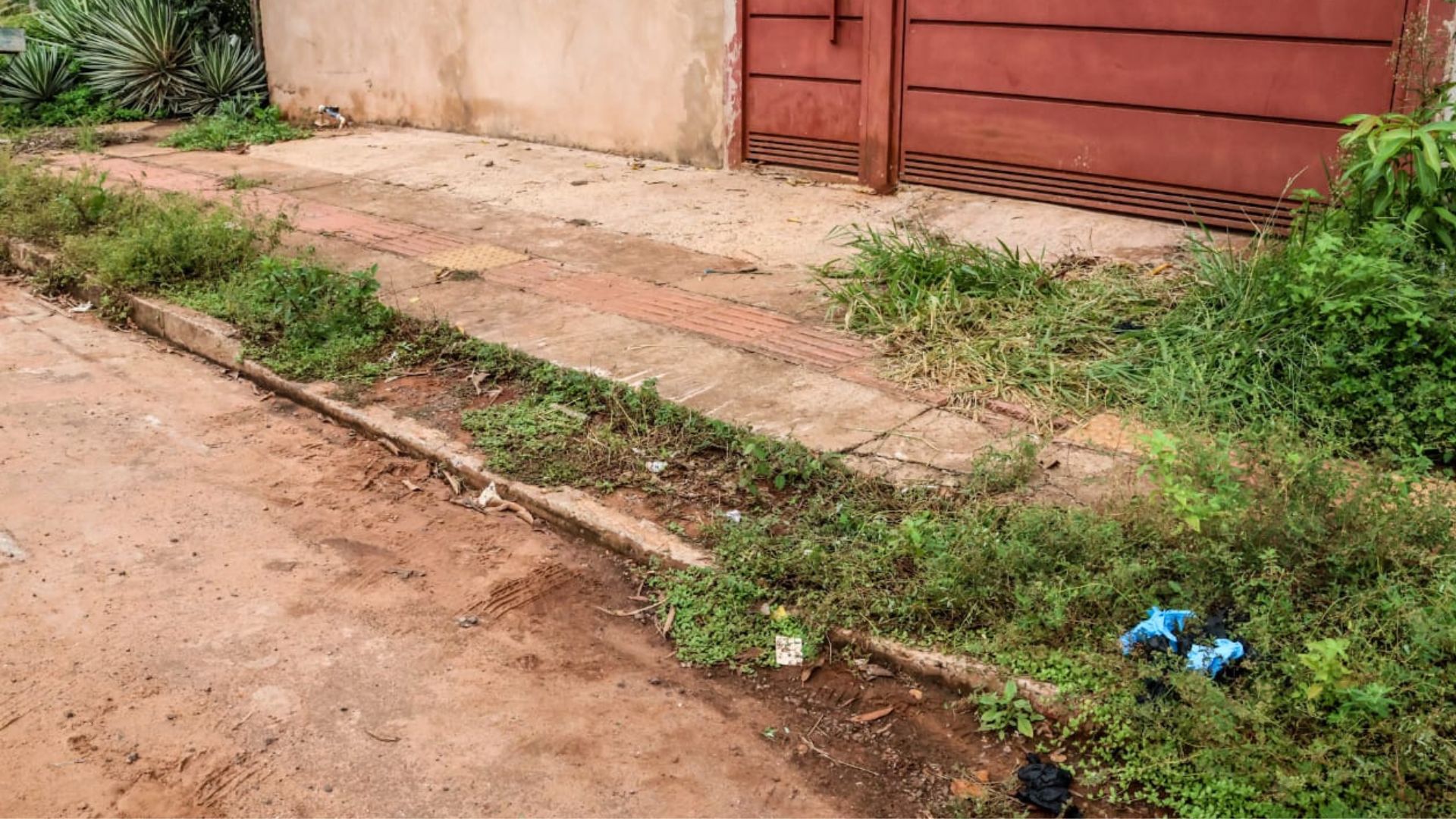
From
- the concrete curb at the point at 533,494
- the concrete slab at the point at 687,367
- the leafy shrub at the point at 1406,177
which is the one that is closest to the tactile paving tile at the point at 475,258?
the concrete slab at the point at 687,367

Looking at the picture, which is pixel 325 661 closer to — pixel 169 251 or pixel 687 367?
pixel 687 367

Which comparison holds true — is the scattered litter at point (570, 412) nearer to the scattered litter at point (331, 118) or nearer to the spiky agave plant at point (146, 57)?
the scattered litter at point (331, 118)

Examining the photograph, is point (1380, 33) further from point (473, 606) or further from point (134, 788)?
point (134, 788)

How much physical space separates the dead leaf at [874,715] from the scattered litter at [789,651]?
0.88 feet

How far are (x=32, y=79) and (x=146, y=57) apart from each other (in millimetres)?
A: 1135

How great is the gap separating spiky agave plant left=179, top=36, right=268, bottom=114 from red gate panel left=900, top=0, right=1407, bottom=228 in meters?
7.87

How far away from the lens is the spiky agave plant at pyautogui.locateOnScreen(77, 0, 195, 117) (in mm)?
12930

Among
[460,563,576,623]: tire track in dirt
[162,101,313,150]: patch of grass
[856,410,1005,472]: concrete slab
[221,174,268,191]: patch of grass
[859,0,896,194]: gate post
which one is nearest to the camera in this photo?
[460,563,576,623]: tire track in dirt

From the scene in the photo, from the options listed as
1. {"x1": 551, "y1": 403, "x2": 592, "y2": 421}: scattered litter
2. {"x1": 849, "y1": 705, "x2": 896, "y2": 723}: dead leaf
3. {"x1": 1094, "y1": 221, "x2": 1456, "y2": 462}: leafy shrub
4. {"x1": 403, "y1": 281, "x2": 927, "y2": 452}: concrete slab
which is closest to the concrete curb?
{"x1": 849, "y1": 705, "x2": 896, "y2": 723}: dead leaf

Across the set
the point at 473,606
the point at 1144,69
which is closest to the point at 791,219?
the point at 1144,69

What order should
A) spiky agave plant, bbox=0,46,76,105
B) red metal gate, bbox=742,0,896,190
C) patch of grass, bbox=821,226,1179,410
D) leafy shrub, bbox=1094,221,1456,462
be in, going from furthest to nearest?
spiky agave plant, bbox=0,46,76,105 < red metal gate, bbox=742,0,896,190 < patch of grass, bbox=821,226,1179,410 < leafy shrub, bbox=1094,221,1456,462

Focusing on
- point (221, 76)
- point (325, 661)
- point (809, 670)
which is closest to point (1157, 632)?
point (809, 670)

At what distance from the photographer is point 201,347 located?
619 centimetres

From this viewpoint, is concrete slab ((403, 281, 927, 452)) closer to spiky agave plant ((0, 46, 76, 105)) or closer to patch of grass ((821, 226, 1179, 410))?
patch of grass ((821, 226, 1179, 410))
